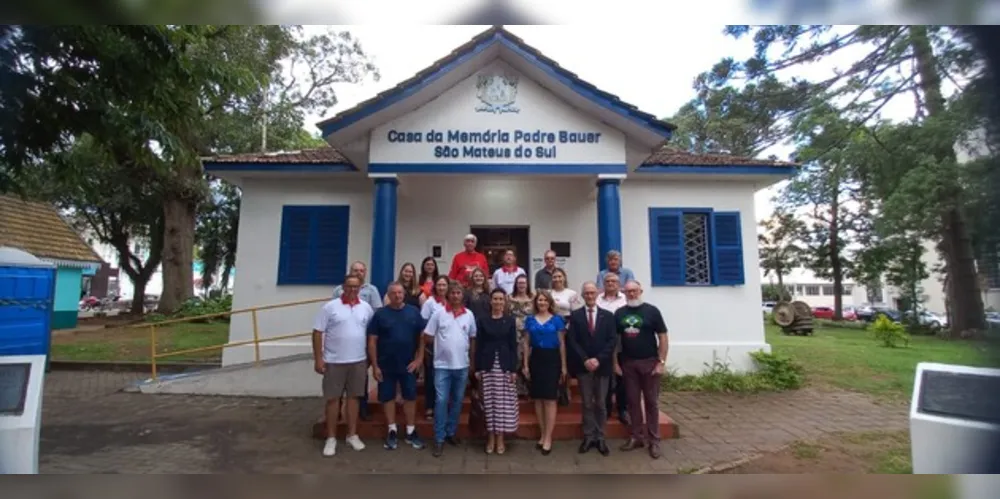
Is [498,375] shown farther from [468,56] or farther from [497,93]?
[468,56]

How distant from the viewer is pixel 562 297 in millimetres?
5609

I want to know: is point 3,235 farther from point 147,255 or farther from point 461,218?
point 147,255

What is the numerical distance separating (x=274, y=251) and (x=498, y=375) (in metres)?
5.24

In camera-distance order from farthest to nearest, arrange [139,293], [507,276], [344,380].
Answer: [139,293]
[507,276]
[344,380]

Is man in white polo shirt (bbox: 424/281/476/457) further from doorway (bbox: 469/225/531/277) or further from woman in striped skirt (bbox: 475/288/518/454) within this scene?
doorway (bbox: 469/225/531/277)

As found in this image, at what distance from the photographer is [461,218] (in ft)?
28.5

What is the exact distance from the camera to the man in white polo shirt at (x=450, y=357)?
4.89m

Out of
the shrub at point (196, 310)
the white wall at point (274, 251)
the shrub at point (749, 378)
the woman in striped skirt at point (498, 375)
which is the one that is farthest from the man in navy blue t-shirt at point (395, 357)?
the shrub at point (196, 310)

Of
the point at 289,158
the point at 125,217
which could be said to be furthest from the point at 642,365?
the point at 125,217

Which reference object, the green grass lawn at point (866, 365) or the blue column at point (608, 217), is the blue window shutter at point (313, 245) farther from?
the green grass lawn at point (866, 365)

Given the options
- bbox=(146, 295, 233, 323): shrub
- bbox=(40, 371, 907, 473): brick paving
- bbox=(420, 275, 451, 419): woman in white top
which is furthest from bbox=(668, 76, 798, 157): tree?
bbox=(146, 295, 233, 323): shrub

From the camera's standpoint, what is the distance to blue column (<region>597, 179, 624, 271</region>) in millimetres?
6887

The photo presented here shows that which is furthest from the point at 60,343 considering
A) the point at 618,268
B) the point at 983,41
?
the point at 983,41

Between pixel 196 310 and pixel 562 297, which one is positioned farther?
pixel 196 310
